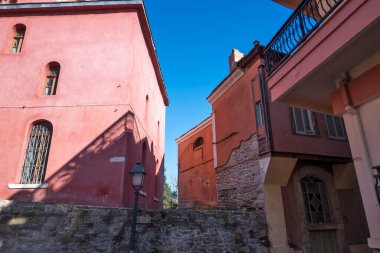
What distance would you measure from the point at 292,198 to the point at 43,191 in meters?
8.77

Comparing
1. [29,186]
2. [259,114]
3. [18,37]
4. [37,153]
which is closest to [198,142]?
[259,114]

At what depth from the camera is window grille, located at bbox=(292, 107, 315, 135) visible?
10.5 metres

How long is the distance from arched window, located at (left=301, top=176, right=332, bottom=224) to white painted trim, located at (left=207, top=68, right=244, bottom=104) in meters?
5.35

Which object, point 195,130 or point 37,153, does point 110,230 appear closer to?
point 37,153

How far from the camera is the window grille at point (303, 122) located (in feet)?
34.5

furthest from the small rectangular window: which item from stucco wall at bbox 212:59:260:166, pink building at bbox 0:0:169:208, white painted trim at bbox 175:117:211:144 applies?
white painted trim at bbox 175:117:211:144

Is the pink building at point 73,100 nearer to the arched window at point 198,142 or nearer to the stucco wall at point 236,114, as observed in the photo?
the stucco wall at point 236,114

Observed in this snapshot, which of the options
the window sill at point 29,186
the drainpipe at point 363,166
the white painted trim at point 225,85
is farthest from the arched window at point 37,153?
the drainpipe at point 363,166

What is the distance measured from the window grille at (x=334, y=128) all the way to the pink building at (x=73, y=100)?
25.9 feet

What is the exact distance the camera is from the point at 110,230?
24.3ft

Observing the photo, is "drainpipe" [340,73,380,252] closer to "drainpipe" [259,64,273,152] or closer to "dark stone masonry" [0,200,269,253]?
"dark stone masonry" [0,200,269,253]

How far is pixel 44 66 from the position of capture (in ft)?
33.8

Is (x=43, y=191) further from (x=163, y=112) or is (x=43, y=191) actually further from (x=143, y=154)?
(x=163, y=112)

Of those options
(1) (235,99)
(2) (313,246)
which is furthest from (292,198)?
(1) (235,99)
